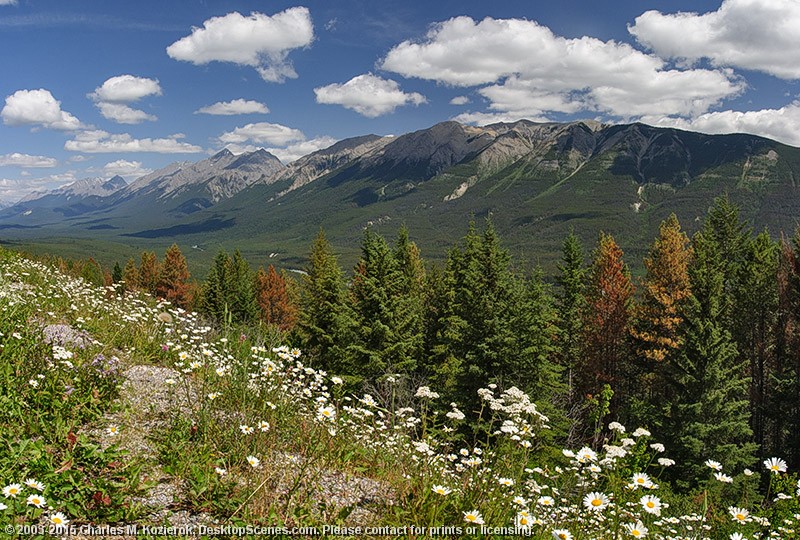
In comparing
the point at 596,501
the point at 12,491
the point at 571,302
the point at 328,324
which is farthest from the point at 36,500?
the point at 571,302

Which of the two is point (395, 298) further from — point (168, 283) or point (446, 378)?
point (168, 283)

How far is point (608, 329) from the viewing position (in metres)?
25.1

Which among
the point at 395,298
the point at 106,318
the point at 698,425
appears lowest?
the point at 698,425

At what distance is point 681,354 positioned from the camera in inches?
778

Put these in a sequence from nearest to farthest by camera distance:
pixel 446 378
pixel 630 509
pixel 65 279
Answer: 1. pixel 630 509
2. pixel 65 279
3. pixel 446 378

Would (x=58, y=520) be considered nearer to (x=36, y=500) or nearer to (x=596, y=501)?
Answer: (x=36, y=500)

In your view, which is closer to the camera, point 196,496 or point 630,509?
point 196,496

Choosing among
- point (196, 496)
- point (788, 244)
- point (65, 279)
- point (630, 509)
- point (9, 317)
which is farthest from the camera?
point (788, 244)

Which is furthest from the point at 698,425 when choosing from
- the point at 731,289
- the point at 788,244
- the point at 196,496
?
the point at 196,496

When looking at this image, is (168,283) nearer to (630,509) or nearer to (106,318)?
(106,318)

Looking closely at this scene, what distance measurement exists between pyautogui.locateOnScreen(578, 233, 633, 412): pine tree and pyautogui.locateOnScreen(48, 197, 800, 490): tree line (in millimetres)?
75

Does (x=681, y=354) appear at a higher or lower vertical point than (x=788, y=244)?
lower

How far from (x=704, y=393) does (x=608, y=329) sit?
21.0 feet

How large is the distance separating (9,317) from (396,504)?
5668 millimetres
